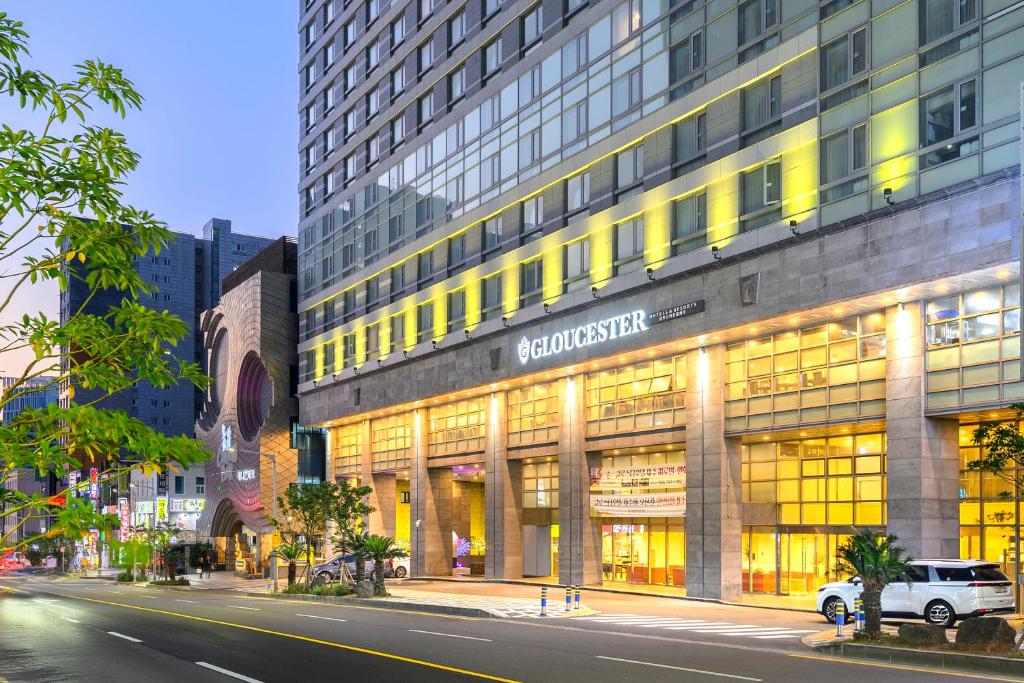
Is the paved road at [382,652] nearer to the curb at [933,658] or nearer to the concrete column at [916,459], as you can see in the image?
the curb at [933,658]

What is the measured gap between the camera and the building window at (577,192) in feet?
164

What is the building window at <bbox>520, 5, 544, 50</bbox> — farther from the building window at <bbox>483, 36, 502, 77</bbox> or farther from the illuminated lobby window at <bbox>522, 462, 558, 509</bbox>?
the illuminated lobby window at <bbox>522, 462, 558, 509</bbox>

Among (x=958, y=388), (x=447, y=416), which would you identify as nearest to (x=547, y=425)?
(x=447, y=416)

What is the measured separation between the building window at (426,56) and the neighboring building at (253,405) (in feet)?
104

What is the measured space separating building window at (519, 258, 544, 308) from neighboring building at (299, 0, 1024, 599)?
0.18 m

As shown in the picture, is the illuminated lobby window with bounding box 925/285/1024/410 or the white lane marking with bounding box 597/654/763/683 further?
the illuminated lobby window with bounding box 925/285/1024/410

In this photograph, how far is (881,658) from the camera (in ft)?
77.2

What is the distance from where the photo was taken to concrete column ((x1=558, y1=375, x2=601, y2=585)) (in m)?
51.1

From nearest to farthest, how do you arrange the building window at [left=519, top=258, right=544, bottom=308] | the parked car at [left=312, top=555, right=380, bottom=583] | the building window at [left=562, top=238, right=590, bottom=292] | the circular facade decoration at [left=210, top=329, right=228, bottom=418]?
the building window at [left=562, top=238, right=590, bottom=292], the building window at [left=519, top=258, right=544, bottom=308], the parked car at [left=312, top=555, right=380, bottom=583], the circular facade decoration at [left=210, top=329, right=228, bottom=418]

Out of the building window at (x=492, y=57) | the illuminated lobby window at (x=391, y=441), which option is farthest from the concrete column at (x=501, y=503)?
the building window at (x=492, y=57)

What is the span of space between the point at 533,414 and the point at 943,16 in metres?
29.8

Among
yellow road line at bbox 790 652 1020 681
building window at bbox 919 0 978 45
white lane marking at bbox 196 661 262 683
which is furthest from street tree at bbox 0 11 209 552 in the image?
building window at bbox 919 0 978 45

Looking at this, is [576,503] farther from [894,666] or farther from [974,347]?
[894,666]

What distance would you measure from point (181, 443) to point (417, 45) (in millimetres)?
62541
